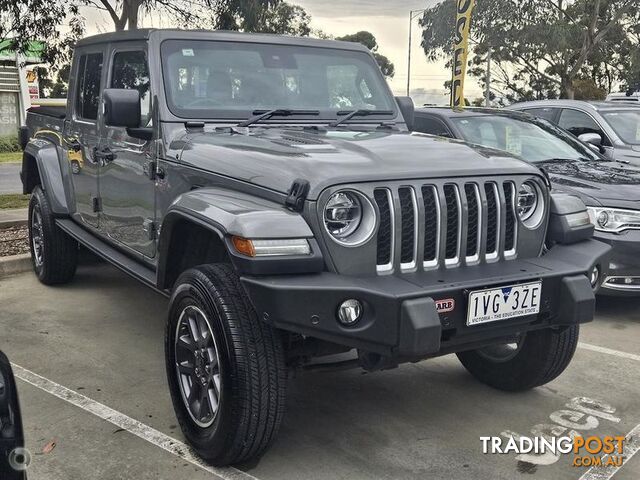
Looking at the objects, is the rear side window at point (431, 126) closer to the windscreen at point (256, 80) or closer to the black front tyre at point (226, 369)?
the windscreen at point (256, 80)

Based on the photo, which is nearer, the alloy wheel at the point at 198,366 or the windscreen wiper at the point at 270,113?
the alloy wheel at the point at 198,366

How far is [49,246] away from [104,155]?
1519 mm

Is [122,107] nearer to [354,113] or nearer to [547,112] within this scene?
[354,113]

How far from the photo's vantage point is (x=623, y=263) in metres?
5.76

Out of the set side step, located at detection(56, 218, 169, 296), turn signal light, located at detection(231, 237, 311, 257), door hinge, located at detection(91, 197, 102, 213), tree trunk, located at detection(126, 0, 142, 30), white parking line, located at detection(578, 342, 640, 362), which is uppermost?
tree trunk, located at detection(126, 0, 142, 30)

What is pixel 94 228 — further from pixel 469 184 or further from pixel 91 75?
pixel 469 184

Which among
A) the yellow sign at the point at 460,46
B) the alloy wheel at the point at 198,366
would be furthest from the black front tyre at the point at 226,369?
the yellow sign at the point at 460,46

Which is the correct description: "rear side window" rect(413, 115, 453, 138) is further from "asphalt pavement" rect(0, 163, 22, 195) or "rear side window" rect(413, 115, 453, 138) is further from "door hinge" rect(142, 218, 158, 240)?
"asphalt pavement" rect(0, 163, 22, 195)

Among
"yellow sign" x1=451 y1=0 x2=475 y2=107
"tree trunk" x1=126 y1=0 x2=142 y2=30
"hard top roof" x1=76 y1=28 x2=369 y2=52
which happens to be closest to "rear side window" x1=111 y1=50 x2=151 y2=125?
"hard top roof" x1=76 y1=28 x2=369 y2=52

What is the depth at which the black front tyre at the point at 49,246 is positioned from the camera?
20.5 ft

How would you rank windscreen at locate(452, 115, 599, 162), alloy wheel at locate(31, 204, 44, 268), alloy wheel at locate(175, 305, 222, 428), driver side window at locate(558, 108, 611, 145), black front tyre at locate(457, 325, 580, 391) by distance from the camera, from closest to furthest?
alloy wheel at locate(175, 305, 222, 428)
black front tyre at locate(457, 325, 580, 391)
alloy wheel at locate(31, 204, 44, 268)
windscreen at locate(452, 115, 599, 162)
driver side window at locate(558, 108, 611, 145)

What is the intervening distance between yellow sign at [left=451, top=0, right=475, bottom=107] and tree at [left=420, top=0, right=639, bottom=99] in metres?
20.9

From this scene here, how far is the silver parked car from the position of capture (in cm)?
802

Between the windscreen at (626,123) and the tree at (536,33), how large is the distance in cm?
2299
